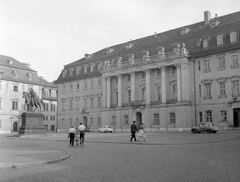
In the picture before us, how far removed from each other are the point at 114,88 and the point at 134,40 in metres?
13.6

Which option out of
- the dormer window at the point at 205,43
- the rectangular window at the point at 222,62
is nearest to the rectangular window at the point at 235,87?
the rectangular window at the point at 222,62

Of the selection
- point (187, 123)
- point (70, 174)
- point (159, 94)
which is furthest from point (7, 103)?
point (70, 174)

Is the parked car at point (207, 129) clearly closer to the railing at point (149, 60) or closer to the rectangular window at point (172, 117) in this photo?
the rectangular window at point (172, 117)

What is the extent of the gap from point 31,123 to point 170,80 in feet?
81.5

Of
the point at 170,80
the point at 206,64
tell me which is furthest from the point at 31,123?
the point at 206,64

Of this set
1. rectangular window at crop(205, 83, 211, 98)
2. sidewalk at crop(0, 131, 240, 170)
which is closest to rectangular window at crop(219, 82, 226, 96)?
rectangular window at crop(205, 83, 211, 98)

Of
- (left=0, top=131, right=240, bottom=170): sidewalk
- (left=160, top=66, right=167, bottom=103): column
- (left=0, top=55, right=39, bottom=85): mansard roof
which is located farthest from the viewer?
(left=0, top=55, right=39, bottom=85): mansard roof

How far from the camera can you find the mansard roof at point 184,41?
48.8 meters

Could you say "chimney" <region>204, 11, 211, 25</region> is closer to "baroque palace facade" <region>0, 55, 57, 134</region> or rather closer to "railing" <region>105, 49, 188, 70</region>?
"railing" <region>105, 49, 188, 70</region>

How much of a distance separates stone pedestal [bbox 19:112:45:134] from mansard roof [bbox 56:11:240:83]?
24.7 m

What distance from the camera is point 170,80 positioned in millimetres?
53750

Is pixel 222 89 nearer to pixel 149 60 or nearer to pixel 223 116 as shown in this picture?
pixel 223 116

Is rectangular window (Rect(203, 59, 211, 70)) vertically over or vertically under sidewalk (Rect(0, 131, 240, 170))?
over

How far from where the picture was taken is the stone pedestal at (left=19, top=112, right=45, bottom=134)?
40681 millimetres
